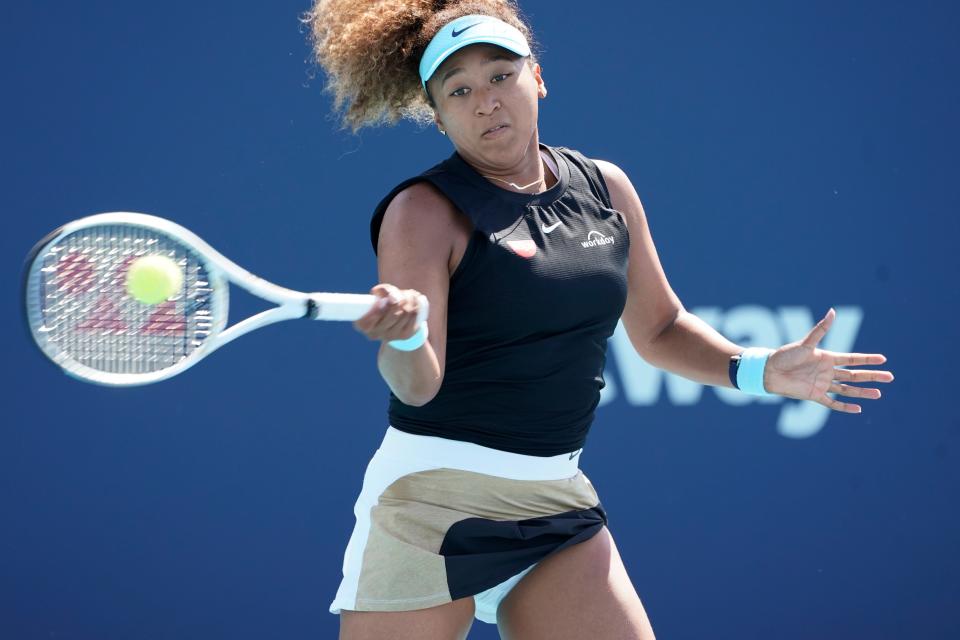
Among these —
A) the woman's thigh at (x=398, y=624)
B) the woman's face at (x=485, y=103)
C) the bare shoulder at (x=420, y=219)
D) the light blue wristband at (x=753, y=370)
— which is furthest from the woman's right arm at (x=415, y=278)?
the light blue wristband at (x=753, y=370)

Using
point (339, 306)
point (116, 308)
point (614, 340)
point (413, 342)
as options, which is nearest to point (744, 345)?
point (614, 340)

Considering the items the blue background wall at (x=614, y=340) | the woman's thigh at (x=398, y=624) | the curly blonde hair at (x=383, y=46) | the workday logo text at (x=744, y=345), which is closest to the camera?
the woman's thigh at (x=398, y=624)

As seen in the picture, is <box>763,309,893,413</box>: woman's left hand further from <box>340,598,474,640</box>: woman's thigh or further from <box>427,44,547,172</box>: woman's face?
<box>340,598,474,640</box>: woman's thigh

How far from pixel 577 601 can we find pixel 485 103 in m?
0.96

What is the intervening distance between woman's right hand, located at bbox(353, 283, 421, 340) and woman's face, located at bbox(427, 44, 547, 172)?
1.62ft

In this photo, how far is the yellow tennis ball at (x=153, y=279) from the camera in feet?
6.71

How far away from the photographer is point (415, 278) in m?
2.19

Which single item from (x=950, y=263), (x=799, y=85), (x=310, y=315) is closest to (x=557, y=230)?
(x=310, y=315)

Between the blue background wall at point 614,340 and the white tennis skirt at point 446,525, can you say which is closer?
the white tennis skirt at point 446,525

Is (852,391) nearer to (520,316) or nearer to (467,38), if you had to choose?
(520,316)

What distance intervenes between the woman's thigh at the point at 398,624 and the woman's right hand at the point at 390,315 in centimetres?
55

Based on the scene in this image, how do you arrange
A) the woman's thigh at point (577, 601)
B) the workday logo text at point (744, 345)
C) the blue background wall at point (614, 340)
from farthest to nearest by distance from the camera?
the workday logo text at point (744, 345) → the blue background wall at point (614, 340) → the woman's thigh at point (577, 601)

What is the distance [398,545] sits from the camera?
229 centimetres

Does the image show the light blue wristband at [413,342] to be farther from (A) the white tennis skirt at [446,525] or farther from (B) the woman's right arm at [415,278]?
(A) the white tennis skirt at [446,525]
